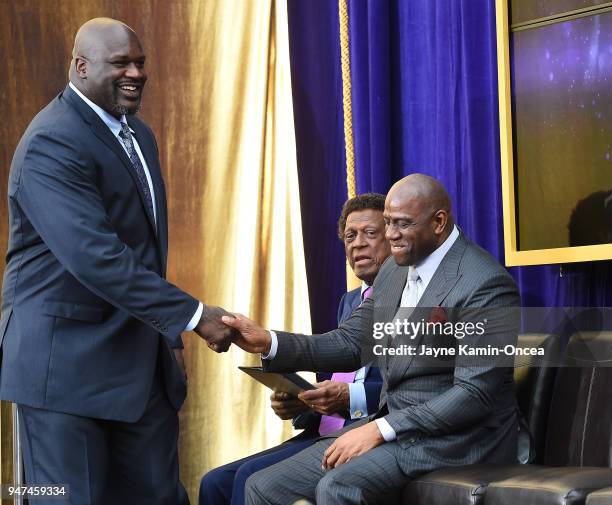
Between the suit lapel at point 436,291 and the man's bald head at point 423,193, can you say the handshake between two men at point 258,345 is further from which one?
the man's bald head at point 423,193

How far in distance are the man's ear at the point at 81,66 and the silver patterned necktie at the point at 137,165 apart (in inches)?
6.7

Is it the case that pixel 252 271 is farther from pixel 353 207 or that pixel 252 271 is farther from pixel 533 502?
pixel 533 502

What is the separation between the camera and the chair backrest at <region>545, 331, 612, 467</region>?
2809 millimetres

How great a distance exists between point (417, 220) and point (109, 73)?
95 centimetres

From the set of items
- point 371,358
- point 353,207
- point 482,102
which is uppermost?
point 482,102

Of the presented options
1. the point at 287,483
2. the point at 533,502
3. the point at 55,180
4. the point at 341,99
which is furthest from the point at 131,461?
the point at 341,99

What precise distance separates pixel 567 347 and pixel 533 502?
86 centimetres

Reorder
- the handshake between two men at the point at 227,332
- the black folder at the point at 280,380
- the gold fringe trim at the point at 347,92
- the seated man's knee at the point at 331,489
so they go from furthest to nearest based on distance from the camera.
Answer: the gold fringe trim at the point at 347,92 → the black folder at the point at 280,380 → the handshake between two men at the point at 227,332 → the seated man's knee at the point at 331,489

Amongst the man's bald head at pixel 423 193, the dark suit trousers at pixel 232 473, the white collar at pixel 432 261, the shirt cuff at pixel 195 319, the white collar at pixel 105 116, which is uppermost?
the white collar at pixel 105 116

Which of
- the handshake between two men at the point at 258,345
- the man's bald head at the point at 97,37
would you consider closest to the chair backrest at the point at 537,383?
the handshake between two men at the point at 258,345

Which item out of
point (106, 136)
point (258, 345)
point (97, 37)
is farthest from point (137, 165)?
point (258, 345)

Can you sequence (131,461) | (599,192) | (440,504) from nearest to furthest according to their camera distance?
1. (440,504)
2. (131,461)
3. (599,192)

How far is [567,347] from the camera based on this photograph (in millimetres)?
3057

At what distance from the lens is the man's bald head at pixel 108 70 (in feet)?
9.00
